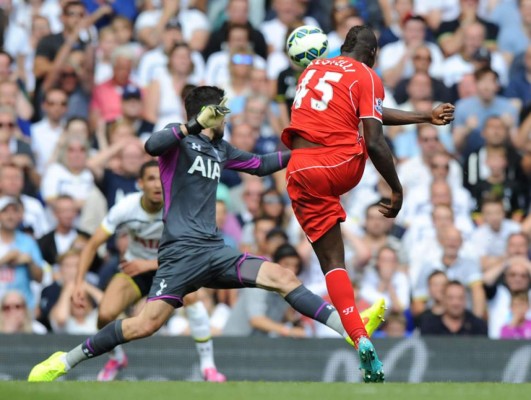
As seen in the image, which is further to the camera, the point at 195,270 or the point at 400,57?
the point at 400,57

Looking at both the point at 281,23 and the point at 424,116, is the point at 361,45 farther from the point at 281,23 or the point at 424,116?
the point at 281,23

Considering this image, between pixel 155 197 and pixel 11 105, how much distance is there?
495cm

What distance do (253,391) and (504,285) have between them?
625 centimetres

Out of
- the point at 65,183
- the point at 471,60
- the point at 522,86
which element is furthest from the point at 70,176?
the point at 522,86

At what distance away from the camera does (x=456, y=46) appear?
17391 mm

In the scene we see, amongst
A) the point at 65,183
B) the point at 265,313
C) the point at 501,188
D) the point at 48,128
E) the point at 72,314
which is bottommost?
the point at 72,314

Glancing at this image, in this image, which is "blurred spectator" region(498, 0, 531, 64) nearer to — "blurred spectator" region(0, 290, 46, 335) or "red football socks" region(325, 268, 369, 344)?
"blurred spectator" region(0, 290, 46, 335)

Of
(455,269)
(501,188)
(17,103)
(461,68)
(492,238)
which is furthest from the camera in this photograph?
(461,68)

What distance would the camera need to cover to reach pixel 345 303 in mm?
9547

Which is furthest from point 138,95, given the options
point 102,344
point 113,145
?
point 102,344

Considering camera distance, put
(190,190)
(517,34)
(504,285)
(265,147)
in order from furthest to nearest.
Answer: (517,34) < (265,147) < (504,285) < (190,190)

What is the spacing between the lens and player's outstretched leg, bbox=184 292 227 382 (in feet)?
38.8

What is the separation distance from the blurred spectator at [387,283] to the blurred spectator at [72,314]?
277cm

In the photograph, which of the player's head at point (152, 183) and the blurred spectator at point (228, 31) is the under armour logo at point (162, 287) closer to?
the player's head at point (152, 183)
